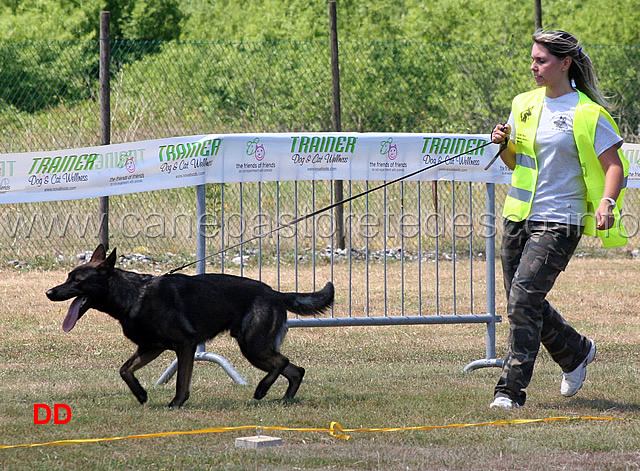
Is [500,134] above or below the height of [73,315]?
above

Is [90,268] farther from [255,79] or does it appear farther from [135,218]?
[255,79]

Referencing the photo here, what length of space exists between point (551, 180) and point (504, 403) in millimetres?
1335

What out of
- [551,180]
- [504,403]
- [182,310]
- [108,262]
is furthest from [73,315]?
[551,180]

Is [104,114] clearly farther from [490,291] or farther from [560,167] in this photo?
[560,167]

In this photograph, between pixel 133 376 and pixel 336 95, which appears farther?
pixel 336 95

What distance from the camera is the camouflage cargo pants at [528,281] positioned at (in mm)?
5168

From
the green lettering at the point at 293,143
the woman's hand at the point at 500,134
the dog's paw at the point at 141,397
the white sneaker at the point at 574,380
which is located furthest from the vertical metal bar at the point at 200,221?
the white sneaker at the point at 574,380

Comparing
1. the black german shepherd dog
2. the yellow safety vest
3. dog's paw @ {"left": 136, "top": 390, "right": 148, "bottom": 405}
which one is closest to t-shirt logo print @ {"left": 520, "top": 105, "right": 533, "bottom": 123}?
the yellow safety vest

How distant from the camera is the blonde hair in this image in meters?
5.14

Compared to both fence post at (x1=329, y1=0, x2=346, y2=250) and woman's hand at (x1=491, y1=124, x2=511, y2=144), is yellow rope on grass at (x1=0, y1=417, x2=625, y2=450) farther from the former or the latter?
fence post at (x1=329, y1=0, x2=346, y2=250)

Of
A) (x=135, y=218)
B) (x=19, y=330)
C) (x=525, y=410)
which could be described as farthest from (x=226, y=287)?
(x=135, y=218)

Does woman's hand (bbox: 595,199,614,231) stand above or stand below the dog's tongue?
above

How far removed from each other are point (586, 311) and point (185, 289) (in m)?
5.85

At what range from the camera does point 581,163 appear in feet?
16.9
